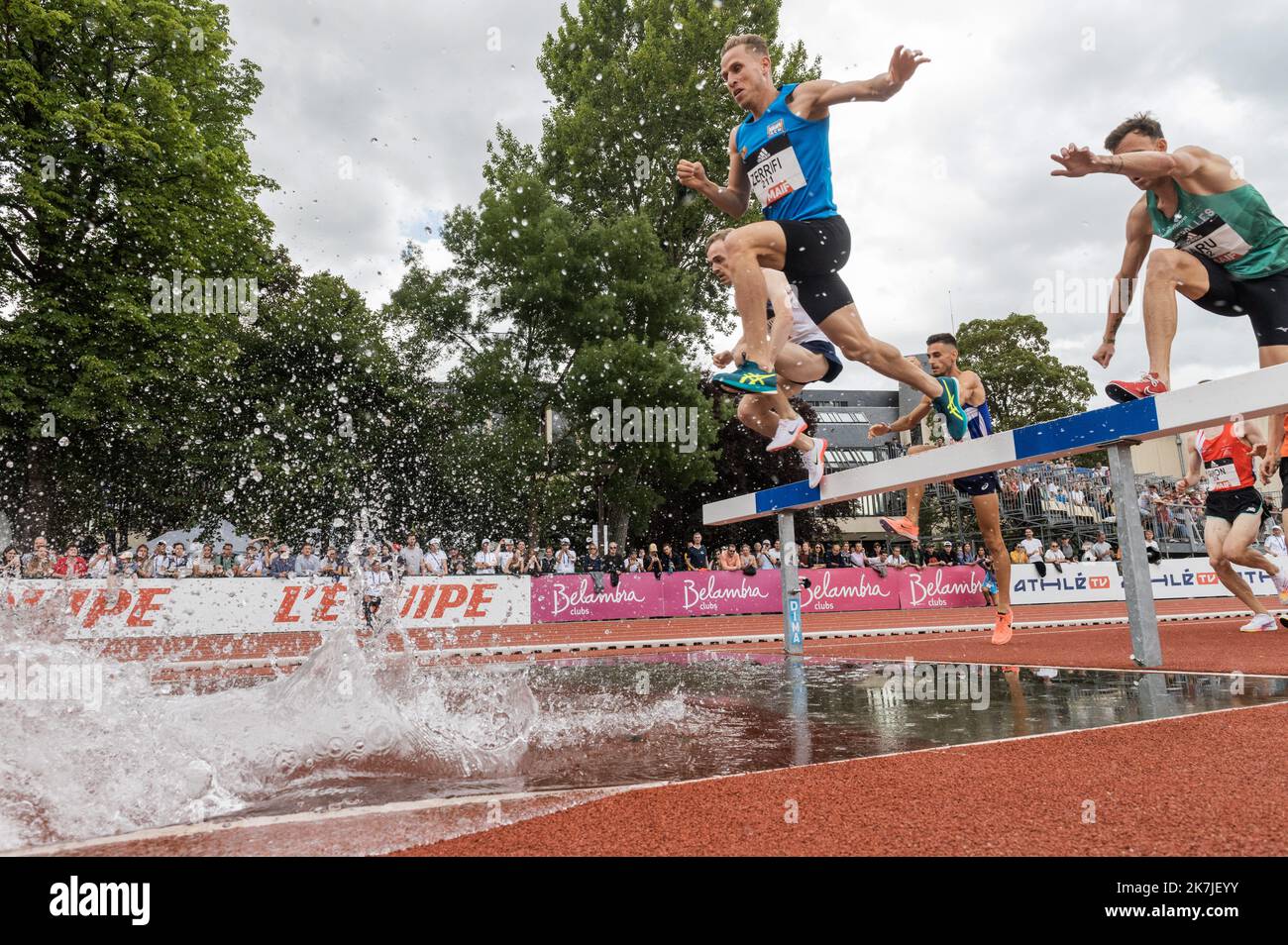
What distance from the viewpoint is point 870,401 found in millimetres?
51875

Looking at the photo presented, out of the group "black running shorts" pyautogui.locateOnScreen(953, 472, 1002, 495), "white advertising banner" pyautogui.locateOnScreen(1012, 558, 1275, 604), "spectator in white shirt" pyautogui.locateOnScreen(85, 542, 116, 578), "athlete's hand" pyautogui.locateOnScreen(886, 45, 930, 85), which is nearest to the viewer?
"athlete's hand" pyautogui.locateOnScreen(886, 45, 930, 85)

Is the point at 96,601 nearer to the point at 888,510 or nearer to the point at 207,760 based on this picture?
the point at 207,760

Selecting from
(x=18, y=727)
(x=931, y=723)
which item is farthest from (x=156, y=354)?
(x=931, y=723)

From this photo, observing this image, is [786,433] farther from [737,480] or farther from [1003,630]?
[737,480]

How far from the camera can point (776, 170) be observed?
14.0 feet

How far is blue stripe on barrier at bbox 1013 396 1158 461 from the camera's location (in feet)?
14.7

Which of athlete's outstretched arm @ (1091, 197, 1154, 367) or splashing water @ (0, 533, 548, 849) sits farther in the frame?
athlete's outstretched arm @ (1091, 197, 1154, 367)

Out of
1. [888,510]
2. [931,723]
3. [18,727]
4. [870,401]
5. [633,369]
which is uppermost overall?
[870,401]

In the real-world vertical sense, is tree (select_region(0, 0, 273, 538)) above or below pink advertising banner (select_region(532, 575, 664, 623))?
above

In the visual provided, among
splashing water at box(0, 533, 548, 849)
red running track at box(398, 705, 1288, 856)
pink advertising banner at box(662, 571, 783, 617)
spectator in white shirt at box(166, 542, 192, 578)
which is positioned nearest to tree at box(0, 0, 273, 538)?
spectator in white shirt at box(166, 542, 192, 578)

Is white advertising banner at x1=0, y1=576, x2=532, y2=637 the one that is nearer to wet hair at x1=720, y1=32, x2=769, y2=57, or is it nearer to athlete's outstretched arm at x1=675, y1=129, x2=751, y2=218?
Answer: athlete's outstretched arm at x1=675, y1=129, x2=751, y2=218

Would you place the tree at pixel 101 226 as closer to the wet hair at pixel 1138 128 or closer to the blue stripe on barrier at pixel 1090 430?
the blue stripe on barrier at pixel 1090 430

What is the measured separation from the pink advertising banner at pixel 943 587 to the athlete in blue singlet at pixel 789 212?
14649mm
